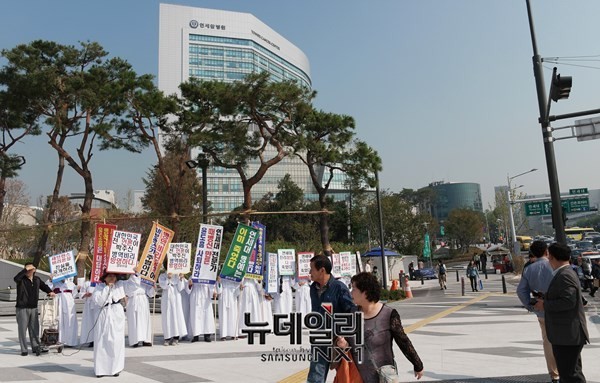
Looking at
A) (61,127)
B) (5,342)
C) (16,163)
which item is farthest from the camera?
(16,163)

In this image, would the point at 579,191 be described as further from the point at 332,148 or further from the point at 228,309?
the point at 228,309

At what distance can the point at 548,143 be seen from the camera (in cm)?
1166

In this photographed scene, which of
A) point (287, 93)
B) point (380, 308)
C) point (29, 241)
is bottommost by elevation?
point (380, 308)

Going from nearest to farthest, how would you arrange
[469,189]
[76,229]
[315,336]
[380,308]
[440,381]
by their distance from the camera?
[380,308]
[315,336]
[440,381]
[76,229]
[469,189]

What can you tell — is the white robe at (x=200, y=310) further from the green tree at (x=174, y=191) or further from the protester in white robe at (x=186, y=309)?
the green tree at (x=174, y=191)

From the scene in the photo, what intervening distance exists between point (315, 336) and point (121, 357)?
4275 mm

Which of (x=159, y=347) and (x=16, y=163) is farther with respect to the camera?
(x=16, y=163)

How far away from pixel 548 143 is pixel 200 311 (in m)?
9.07

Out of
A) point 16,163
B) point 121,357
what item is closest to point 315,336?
point 121,357

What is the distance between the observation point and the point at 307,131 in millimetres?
25312

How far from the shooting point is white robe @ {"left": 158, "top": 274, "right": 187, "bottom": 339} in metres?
10.6

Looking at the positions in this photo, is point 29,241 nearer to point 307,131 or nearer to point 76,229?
point 76,229

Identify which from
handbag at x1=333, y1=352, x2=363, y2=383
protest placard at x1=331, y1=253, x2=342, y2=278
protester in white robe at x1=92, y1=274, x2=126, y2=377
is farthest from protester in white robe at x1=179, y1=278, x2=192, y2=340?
handbag at x1=333, y1=352, x2=363, y2=383

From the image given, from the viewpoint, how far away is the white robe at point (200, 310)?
10969mm
